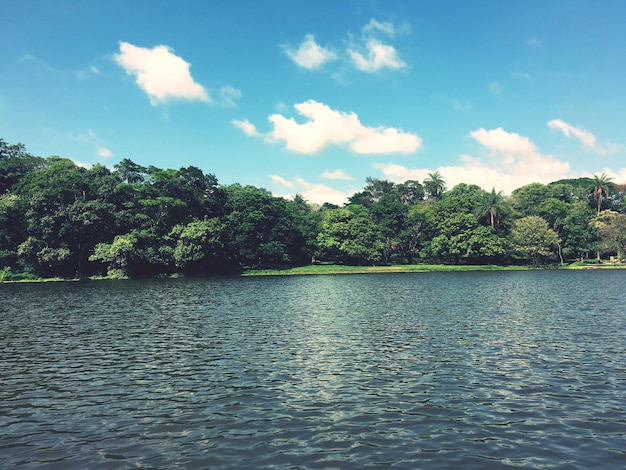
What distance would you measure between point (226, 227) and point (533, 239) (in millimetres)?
99904

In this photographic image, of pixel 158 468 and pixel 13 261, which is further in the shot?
pixel 13 261

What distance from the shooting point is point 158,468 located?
11.9 m

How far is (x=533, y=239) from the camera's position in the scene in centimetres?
13712

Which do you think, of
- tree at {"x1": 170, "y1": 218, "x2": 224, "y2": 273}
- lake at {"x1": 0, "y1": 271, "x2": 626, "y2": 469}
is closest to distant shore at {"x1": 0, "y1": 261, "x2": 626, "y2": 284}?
tree at {"x1": 170, "y1": 218, "x2": 224, "y2": 273}

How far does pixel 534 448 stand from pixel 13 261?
118593 millimetres

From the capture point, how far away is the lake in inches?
504

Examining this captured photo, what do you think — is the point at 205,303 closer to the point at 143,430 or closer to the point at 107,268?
the point at 143,430

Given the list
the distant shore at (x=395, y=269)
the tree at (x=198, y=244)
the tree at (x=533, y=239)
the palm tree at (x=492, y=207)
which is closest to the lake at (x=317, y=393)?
the tree at (x=198, y=244)

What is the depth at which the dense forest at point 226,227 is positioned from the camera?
100062mm

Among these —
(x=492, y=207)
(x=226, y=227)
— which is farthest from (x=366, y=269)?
(x=492, y=207)

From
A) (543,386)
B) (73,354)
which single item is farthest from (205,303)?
(543,386)

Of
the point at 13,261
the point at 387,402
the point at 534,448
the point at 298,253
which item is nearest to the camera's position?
the point at 534,448

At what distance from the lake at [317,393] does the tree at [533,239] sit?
364 feet

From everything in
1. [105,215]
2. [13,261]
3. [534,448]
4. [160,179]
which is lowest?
[534,448]
